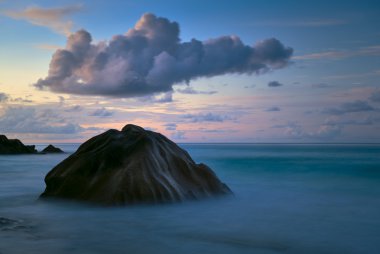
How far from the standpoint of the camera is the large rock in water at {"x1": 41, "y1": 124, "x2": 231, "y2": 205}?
12.0 meters

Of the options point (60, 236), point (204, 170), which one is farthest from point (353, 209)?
point (60, 236)

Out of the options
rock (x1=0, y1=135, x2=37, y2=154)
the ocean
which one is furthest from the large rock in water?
rock (x1=0, y1=135, x2=37, y2=154)

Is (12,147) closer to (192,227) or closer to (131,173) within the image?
(131,173)

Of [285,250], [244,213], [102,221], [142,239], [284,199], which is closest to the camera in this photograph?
[285,250]

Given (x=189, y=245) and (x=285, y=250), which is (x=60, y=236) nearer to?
(x=189, y=245)

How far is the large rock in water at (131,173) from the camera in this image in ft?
39.2

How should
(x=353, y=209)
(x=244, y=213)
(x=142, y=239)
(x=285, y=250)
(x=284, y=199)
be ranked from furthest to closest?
(x=284, y=199)
(x=353, y=209)
(x=244, y=213)
(x=142, y=239)
(x=285, y=250)

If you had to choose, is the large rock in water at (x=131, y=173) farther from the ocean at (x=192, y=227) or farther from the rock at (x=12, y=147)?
the rock at (x=12, y=147)

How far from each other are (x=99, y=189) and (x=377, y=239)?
8109mm

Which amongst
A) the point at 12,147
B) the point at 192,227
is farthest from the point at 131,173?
the point at 12,147

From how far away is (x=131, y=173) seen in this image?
11992mm

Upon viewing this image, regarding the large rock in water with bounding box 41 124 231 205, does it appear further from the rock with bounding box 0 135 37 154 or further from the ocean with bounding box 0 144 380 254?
the rock with bounding box 0 135 37 154

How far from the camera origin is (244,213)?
11.8 meters

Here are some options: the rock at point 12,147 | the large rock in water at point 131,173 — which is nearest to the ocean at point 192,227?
the large rock in water at point 131,173
